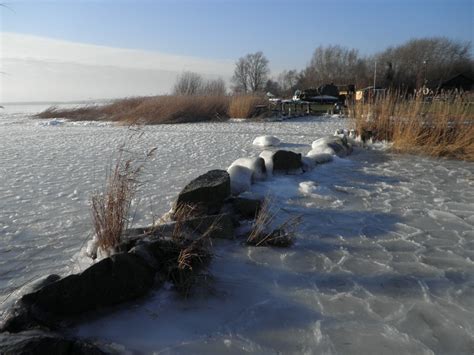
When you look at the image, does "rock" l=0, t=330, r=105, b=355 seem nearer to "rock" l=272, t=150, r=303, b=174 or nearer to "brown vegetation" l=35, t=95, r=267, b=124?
"rock" l=272, t=150, r=303, b=174


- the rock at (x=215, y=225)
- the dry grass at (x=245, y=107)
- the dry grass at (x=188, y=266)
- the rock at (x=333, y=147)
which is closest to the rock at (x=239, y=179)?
the rock at (x=215, y=225)

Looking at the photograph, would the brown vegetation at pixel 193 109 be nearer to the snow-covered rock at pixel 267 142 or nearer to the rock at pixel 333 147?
the snow-covered rock at pixel 267 142

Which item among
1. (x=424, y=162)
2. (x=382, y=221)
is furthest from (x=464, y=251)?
(x=424, y=162)

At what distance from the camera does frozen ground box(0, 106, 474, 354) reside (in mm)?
1968

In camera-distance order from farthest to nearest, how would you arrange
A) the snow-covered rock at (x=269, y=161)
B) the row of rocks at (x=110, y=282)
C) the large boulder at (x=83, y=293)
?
the snow-covered rock at (x=269, y=161) → the large boulder at (x=83, y=293) → the row of rocks at (x=110, y=282)

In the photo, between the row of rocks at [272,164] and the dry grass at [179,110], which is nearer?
the row of rocks at [272,164]

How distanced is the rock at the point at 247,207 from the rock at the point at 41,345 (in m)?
2.06

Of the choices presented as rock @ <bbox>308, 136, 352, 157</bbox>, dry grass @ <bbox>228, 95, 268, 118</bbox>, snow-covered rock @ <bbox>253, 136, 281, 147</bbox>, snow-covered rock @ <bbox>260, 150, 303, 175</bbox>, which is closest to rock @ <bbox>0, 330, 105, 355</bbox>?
snow-covered rock @ <bbox>260, 150, 303, 175</bbox>

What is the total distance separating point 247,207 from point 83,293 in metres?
1.86

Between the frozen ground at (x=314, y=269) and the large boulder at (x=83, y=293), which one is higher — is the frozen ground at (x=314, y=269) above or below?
below

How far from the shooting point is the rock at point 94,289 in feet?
6.70

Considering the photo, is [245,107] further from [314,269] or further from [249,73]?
[249,73]

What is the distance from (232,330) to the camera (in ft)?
6.64

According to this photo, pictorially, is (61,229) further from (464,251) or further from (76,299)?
(464,251)
